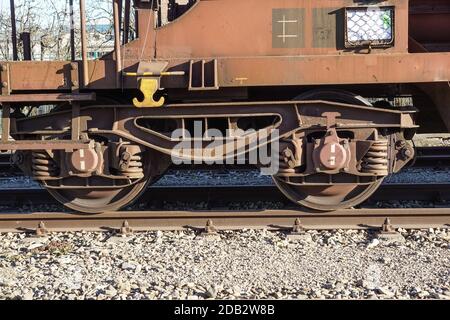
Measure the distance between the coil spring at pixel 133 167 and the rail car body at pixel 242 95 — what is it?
14 mm

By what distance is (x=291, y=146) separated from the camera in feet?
20.8

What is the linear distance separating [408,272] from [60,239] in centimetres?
372

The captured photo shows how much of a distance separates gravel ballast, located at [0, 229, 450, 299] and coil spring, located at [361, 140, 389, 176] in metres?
0.70

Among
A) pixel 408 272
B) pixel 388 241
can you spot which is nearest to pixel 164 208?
pixel 388 241

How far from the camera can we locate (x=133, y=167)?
652cm

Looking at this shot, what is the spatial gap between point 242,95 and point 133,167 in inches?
58.8

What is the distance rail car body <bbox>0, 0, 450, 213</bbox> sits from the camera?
5.98 metres

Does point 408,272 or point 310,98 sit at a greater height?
point 310,98

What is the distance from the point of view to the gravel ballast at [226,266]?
15.8 feet

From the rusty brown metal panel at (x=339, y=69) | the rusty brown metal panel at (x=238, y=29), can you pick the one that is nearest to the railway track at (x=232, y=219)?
the rusty brown metal panel at (x=339, y=69)

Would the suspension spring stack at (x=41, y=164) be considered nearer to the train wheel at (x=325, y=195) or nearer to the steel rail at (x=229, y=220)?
the steel rail at (x=229, y=220)

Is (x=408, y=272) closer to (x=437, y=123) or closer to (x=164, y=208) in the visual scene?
(x=437, y=123)

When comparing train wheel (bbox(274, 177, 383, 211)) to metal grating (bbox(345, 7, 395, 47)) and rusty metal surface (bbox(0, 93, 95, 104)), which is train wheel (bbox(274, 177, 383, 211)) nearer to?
metal grating (bbox(345, 7, 395, 47))

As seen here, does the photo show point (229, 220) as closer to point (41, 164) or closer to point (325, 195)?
point (325, 195)
